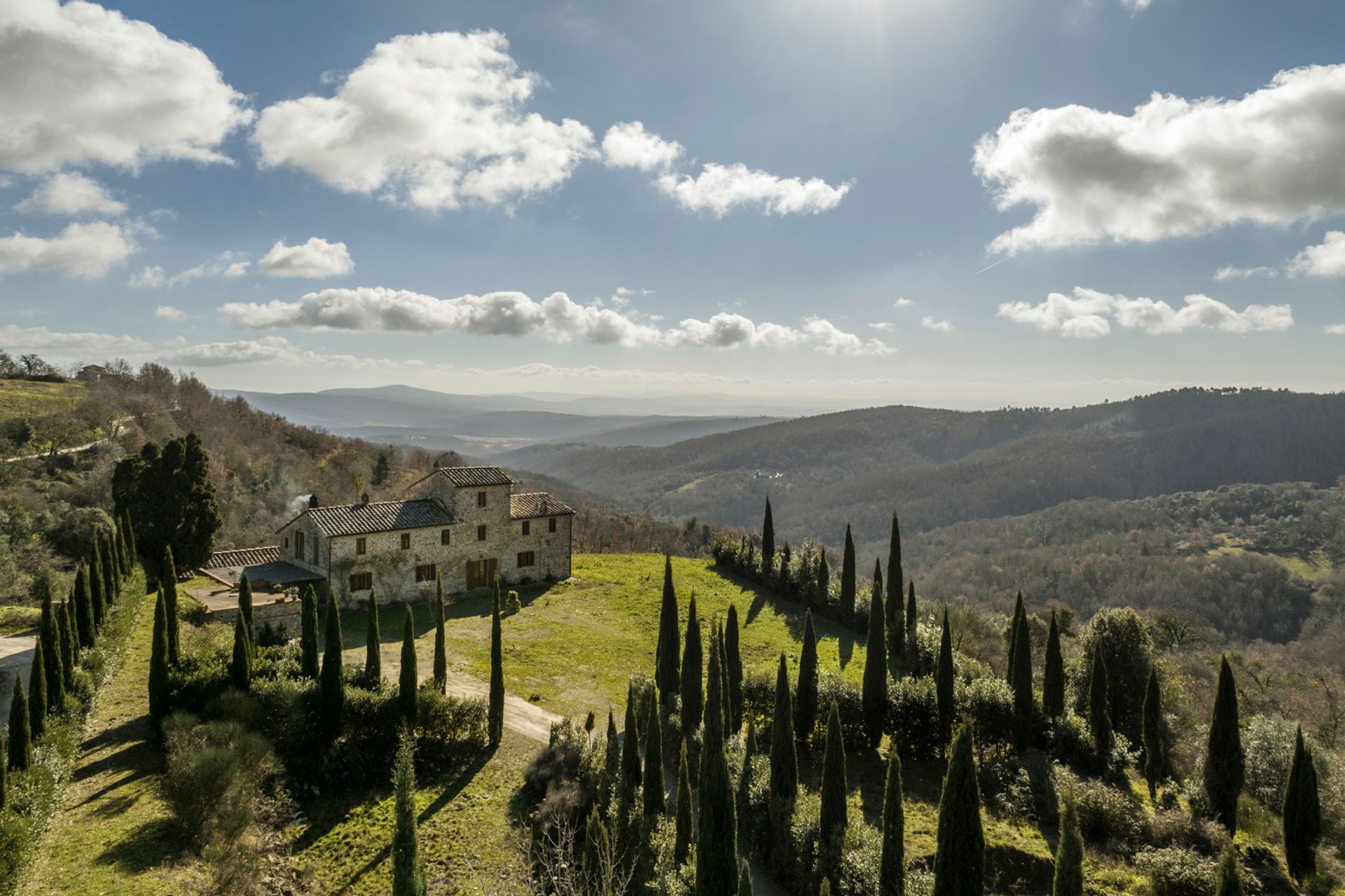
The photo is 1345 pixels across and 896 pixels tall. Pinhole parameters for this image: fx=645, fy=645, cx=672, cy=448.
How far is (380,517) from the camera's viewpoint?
35188 mm

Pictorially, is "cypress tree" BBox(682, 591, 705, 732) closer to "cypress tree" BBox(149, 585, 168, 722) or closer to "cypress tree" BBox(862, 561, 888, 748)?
"cypress tree" BBox(862, 561, 888, 748)

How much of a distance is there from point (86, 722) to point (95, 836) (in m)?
5.47

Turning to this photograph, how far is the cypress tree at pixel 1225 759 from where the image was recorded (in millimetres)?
19125

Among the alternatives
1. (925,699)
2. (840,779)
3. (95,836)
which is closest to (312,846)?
(95,836)

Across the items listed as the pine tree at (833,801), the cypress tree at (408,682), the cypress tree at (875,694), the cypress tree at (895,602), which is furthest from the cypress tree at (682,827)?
the cypress tree at (895,602)

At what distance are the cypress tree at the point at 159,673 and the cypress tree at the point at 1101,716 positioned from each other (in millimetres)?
29186

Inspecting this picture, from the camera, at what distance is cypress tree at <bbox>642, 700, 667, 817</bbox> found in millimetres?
16203

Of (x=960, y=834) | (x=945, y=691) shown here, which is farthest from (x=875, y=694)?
(x=960, y=834)

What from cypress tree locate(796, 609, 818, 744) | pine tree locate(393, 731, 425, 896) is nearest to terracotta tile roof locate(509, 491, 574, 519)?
cypress tree locate(796, 609, 818, 744)

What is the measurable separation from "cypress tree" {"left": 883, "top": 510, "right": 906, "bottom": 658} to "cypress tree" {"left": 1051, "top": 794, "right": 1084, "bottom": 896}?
85.2 feet

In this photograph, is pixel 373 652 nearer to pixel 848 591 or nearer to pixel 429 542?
pixel 429 542

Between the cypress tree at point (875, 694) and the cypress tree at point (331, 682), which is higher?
the cypress tree at point (331, 682)

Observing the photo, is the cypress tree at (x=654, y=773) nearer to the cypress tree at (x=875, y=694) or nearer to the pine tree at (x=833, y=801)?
the pine tree at (x=833, y=801)

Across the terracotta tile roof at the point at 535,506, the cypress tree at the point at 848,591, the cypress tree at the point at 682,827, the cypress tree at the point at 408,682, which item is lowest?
the cypress tree at the point at 848,591
